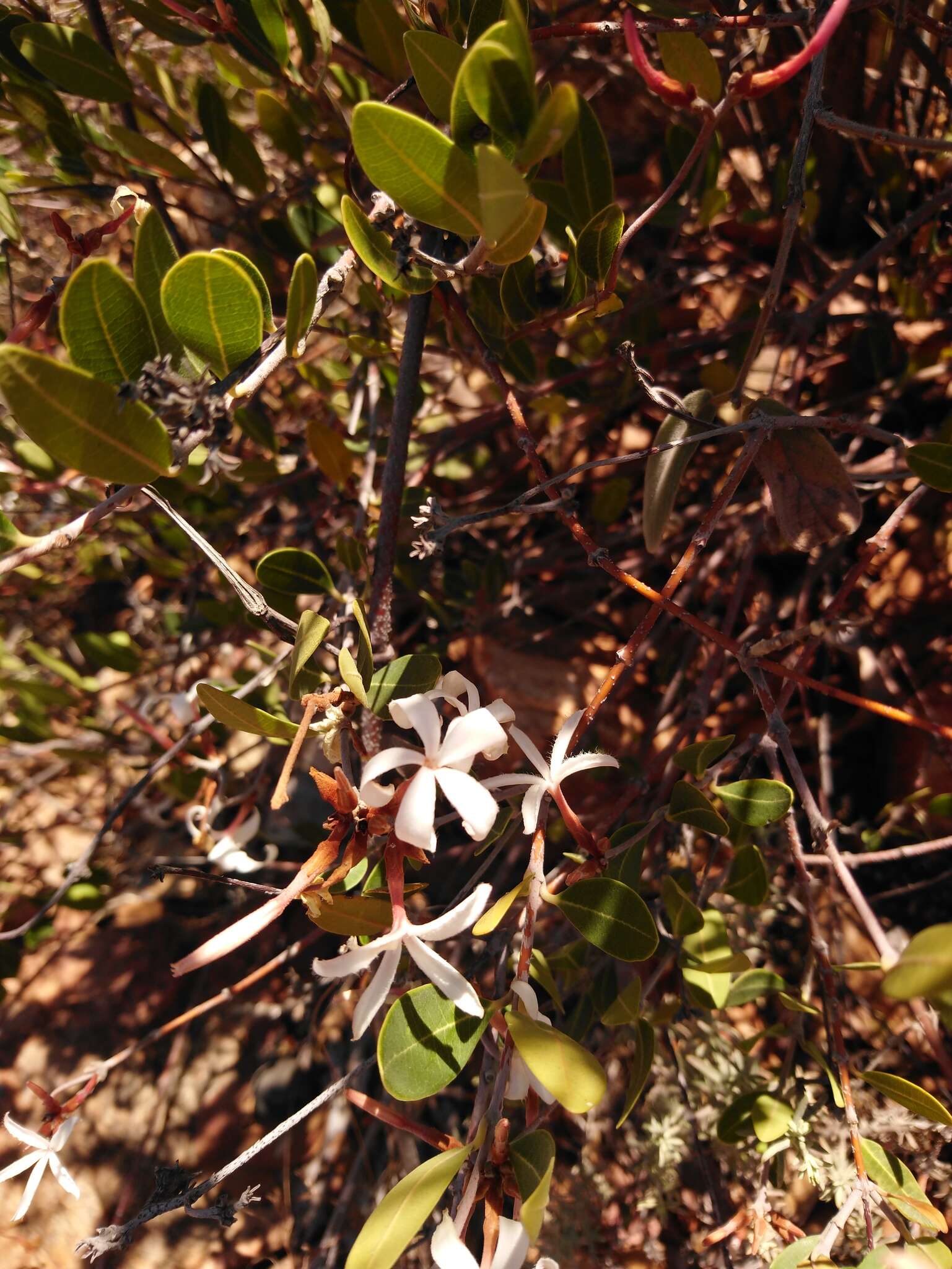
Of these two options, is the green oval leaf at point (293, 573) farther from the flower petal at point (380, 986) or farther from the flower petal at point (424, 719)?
the flower petal at point (380, 986)

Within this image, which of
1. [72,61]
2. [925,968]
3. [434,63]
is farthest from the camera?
[72,61]

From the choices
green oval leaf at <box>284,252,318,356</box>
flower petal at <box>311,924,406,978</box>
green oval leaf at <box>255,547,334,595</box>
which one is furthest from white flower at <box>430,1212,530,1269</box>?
green oval leaf at <box>284,252,318,356</box>

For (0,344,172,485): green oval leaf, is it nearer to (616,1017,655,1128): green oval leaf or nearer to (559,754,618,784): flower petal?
(559,754,618,784): flower petal

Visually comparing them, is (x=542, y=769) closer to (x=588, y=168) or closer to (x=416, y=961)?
(x=416, y=961)

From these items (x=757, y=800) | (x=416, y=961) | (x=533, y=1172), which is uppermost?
(x=416, y=961)

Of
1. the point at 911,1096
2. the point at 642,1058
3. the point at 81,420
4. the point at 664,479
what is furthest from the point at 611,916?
the point at 81,420

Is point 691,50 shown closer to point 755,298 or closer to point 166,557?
point 755,298

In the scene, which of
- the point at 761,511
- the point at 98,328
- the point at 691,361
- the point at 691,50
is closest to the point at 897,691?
the point at 761,511
